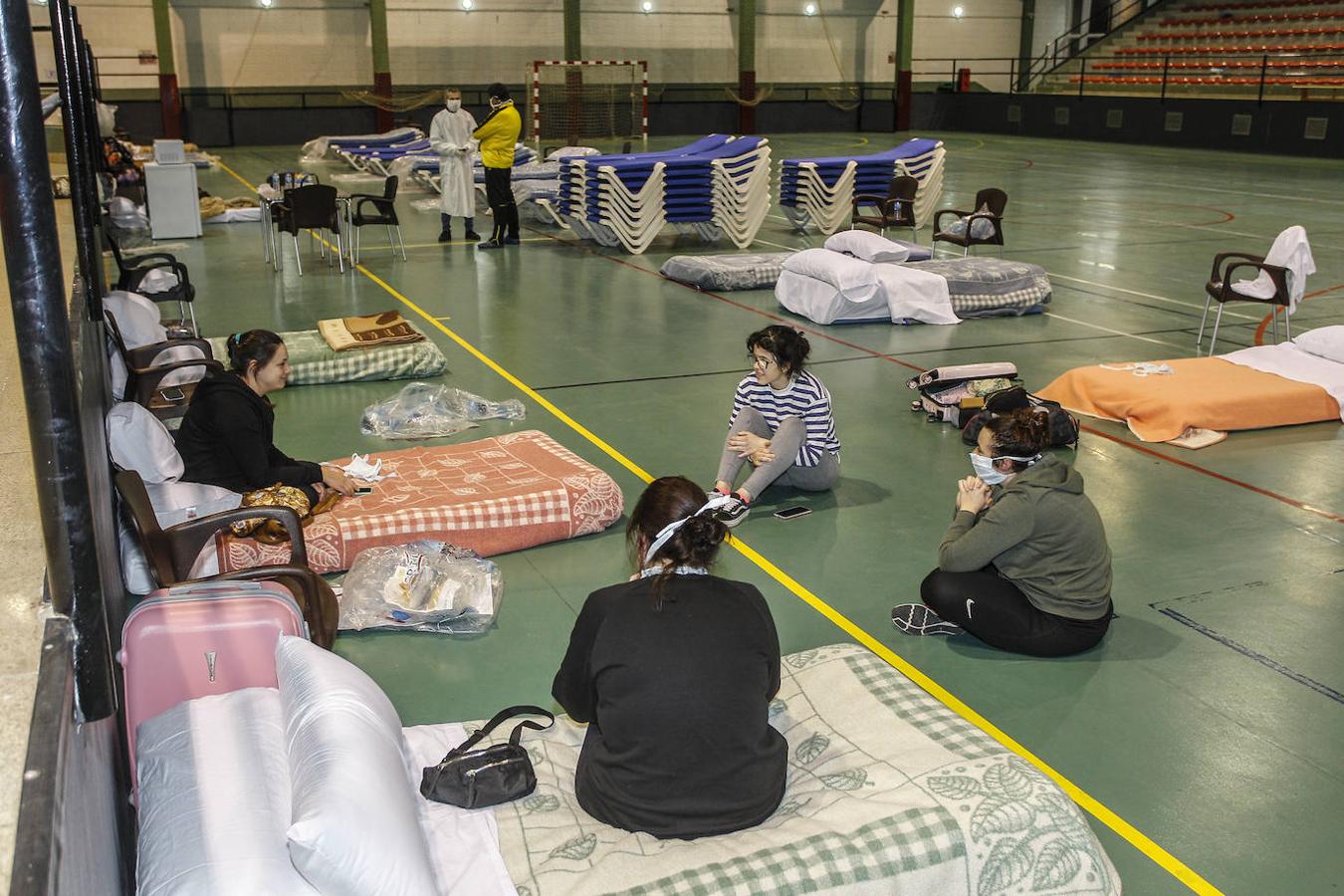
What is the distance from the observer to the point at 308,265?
42.3 feet

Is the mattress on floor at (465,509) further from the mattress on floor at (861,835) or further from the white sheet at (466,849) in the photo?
the white sheet at (466,849)

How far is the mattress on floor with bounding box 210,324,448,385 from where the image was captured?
26.4 ft

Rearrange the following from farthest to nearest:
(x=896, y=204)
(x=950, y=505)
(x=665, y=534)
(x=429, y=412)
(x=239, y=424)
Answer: (x=896, y=204), (x=429, y=412), (x=950, y=505), (x=239, y=424), (x=665, y=534)

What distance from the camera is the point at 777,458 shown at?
5699mm

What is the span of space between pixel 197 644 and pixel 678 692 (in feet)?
4.54

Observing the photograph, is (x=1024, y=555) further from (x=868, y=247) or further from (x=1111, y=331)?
(x=868, y=247)

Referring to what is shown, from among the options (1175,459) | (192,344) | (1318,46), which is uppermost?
(1318,46)

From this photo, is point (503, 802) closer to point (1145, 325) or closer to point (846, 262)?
point (846, 262)

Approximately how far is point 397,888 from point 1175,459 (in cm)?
540

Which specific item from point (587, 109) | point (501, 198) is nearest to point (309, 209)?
point (501, 198)

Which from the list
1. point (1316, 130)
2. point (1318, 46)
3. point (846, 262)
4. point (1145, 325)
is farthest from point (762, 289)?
point (1318, 46)

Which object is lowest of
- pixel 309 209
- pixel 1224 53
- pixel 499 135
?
pixel 309 209

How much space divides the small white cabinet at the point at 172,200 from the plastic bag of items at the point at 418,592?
35.8 feet

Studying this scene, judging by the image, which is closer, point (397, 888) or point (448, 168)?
point (397, 888)
